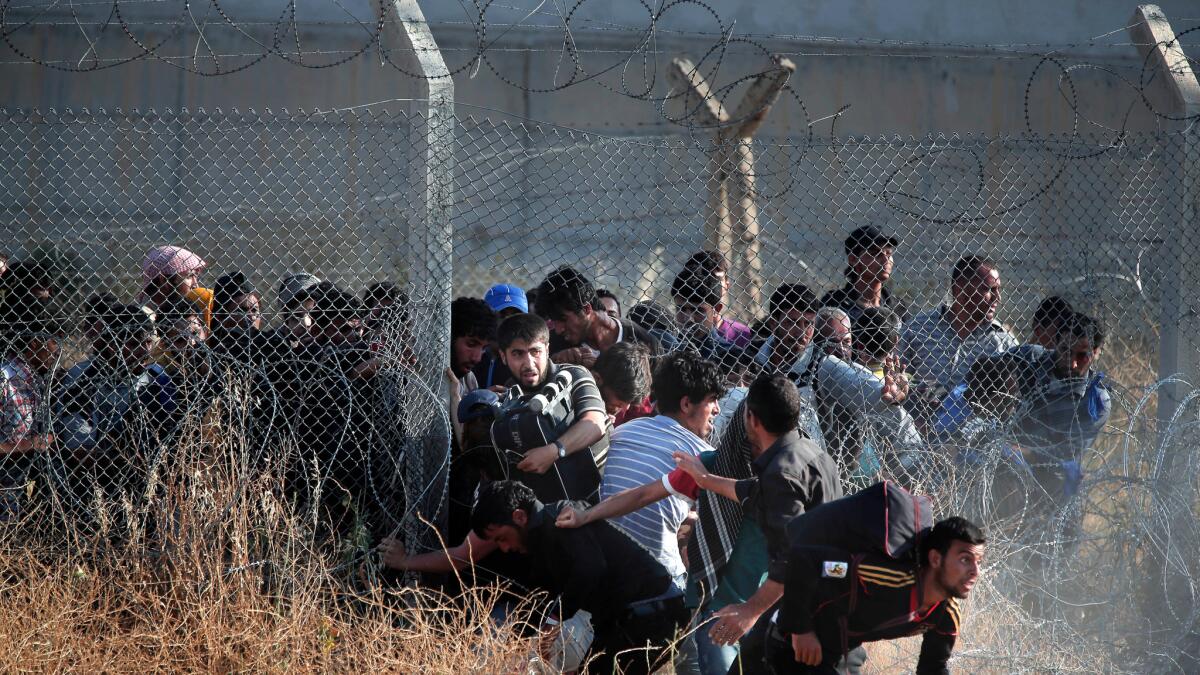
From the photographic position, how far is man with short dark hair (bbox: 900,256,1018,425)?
5.43 m

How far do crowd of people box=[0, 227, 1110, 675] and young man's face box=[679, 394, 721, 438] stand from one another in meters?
0.01

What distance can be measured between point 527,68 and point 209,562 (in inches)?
416

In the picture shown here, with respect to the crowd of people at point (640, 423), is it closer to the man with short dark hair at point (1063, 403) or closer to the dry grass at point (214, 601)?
the man with short dark hair at point (1063, 403)

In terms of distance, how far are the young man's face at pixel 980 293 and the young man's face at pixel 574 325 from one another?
1725mm

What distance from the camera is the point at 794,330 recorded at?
513cm

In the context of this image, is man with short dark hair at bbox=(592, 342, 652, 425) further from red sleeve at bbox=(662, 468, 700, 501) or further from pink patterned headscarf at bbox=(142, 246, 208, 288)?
pink patterned headscarf at bbox=(142, 246, 208, 288)

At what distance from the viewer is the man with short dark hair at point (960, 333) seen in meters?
5.43

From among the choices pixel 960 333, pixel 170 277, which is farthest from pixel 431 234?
pixel 960 333

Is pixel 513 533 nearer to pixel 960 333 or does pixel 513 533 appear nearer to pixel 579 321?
pixel 579 321

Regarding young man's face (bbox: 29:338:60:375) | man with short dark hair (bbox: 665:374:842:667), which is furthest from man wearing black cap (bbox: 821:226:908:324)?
young man's face (bbox: 29:338:60:375)

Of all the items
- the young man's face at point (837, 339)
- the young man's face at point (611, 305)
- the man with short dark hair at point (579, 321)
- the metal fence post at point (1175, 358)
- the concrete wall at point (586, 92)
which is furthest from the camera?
the concrete wall at point (586, 92)

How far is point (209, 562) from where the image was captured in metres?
4.19

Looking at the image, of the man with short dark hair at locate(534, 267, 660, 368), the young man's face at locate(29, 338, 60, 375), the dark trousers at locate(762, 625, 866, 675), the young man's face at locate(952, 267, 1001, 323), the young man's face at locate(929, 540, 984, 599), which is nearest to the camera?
the young man's face at locate(929, 540, 984, 599)

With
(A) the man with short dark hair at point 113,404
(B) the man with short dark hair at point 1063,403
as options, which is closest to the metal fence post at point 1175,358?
(B) the man with short dark hair at point 1063,403
